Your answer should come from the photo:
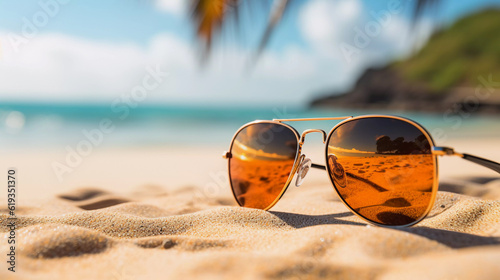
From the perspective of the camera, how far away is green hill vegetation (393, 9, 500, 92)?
27812 millimetres

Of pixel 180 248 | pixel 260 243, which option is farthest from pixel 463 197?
pixel 180 248

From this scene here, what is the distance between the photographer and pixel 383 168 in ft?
3.95

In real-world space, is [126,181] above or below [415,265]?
below

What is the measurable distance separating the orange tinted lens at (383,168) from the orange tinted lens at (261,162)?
9.1 inches

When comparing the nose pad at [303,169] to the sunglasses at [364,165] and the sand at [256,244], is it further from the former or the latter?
the sand at [256,244]

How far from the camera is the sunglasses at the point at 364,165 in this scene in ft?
3.69

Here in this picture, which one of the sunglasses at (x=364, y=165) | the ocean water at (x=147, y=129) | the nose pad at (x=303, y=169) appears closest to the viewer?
the sunglasses at (x=364, y=165)

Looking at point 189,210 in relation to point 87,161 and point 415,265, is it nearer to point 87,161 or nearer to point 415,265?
point 415,265

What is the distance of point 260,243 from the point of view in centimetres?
106

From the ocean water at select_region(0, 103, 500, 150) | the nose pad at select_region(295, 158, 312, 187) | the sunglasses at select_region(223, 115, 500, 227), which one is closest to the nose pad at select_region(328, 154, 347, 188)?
the sunglasses at select_region(223, 115, 500, 227)

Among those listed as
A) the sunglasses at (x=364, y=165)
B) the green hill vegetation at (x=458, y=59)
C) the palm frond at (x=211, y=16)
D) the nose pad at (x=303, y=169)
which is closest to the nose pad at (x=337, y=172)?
the sunglasses at (x=364, y=165)

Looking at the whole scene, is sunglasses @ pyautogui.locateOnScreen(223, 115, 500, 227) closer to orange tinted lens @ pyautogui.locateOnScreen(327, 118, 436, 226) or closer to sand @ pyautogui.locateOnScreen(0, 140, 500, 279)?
orange tinted lens @ pyautogui.locateOnScreen(327, 118, 436, 226)

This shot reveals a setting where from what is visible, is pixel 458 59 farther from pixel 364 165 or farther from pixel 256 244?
pixel 256 244

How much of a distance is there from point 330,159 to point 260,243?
0.52 meters
